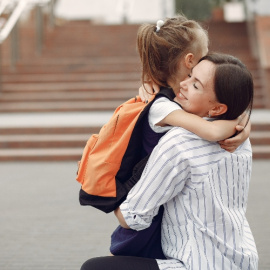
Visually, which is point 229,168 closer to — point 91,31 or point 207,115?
point 207,115

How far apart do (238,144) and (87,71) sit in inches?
487

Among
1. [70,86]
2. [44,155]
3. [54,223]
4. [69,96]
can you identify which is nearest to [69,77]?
[70,86]

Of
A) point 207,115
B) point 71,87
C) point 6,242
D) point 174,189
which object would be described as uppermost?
point 207,115

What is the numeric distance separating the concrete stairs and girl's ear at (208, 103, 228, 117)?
7016mm

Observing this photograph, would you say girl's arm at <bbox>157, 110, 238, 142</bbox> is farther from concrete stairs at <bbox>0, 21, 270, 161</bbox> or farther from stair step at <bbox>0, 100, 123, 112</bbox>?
stair step at <bbox>0, 100, 123, 112</bbox>

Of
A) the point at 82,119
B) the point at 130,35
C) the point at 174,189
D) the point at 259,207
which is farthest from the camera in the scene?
the point at 130,35

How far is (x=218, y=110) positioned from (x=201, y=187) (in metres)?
0.25

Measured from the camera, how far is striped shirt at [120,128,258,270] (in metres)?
2.13

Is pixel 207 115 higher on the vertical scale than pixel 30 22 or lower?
higher

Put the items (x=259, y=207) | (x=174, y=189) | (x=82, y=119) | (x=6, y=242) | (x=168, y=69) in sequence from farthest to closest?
(x=82, y=119), (x=259, y=207), (x=6, y=242), (x=168, y=69), (x=174, y=189)

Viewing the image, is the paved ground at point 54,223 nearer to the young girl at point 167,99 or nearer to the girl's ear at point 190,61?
the young girl at point 167,99

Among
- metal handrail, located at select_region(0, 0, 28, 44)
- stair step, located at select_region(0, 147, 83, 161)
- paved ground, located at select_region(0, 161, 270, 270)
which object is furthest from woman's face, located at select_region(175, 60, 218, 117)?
metal handrail, located at select_region(0, 0, 28, 44)

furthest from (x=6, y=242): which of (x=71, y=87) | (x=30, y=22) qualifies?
(x=30, y=22)

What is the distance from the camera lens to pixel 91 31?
1711cm
